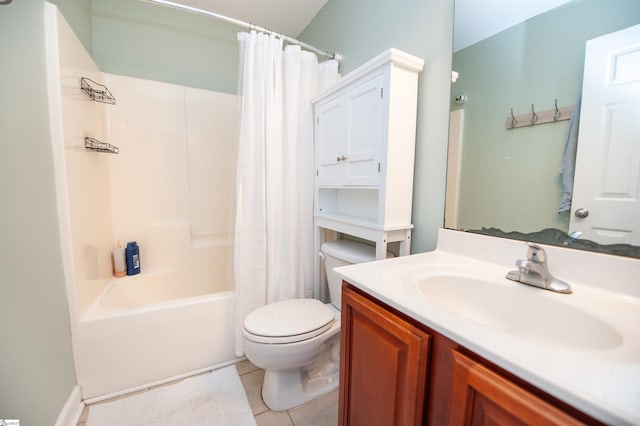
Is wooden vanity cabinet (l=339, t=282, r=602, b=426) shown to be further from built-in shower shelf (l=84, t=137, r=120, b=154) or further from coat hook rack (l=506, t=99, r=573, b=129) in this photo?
built-in shower shelf (l=84, t=137, r=120, b=154)

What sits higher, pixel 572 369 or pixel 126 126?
pixel 126 126

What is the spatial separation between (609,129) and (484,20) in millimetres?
Answer: 601

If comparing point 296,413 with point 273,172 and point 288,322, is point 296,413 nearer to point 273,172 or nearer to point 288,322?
point 288,322

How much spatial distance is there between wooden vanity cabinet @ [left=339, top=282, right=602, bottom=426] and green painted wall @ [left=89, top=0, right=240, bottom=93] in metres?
2.22

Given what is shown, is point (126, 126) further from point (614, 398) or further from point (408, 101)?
point (614, 398)

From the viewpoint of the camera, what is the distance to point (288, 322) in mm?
1240

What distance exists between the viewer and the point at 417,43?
1203 millimetres

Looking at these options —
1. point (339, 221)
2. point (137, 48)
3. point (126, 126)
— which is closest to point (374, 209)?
point (339, 221)

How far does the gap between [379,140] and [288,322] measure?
0.97 metres

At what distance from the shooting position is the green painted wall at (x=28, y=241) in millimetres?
853

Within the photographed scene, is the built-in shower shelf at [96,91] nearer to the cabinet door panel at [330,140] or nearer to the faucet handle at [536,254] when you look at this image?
the cabinet door panel at [330,140]

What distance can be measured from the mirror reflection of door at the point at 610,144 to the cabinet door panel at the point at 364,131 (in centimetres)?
65

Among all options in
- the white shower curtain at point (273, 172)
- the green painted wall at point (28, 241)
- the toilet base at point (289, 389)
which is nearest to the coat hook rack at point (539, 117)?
the white shower curtain at point (273, 172)

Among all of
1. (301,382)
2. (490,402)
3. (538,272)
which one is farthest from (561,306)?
(301,382)
